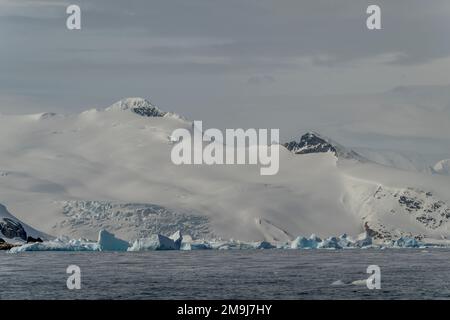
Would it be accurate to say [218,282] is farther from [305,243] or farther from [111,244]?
[305,243]

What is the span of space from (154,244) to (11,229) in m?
43.8

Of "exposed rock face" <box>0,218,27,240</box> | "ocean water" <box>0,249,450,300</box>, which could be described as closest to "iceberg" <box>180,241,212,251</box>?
"exposed rock face" <box>0,218,27,240</box>

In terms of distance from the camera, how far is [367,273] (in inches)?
3337

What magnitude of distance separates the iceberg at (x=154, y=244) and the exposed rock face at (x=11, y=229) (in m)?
39.5

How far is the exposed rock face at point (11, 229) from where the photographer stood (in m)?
184

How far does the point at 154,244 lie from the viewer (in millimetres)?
156500

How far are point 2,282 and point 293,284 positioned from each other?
23.5 meters

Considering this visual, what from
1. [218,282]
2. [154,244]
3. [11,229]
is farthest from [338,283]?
[11,229]

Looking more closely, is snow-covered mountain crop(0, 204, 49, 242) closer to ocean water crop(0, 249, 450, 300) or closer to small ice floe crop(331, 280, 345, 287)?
ocean water crop(0, 249, 450, 300)

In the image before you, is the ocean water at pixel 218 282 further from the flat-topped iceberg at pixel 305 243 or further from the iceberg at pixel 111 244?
the flat-topped iceberg at pixel 305 243

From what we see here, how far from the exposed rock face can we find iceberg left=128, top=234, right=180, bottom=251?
3951 centimetres
